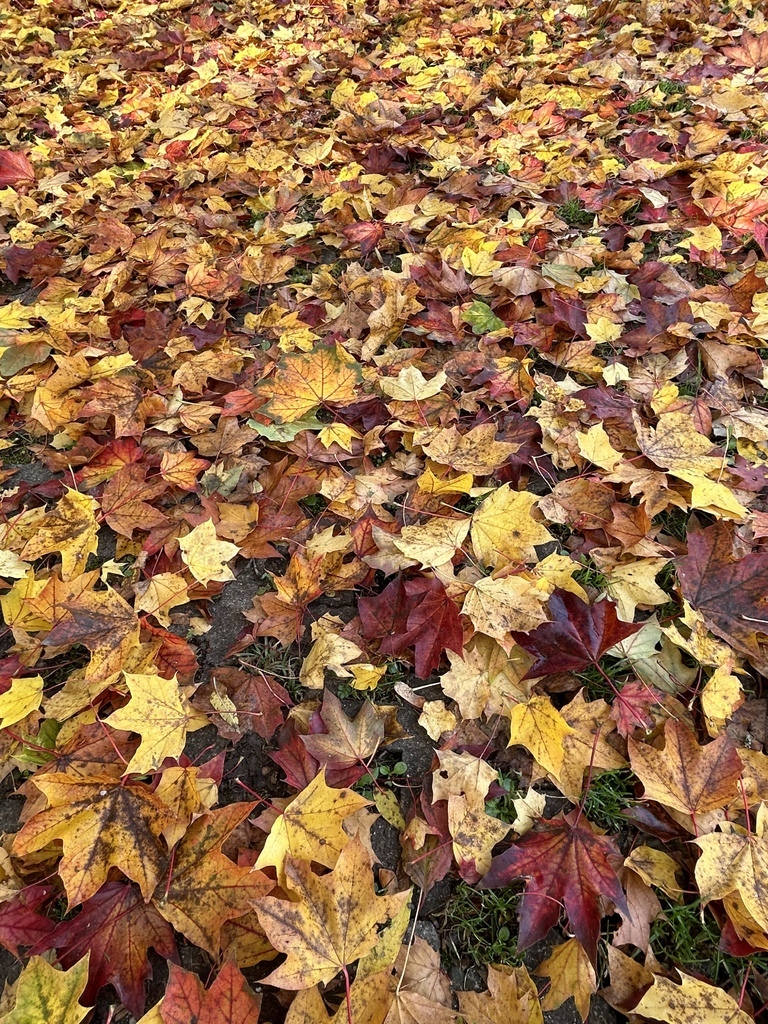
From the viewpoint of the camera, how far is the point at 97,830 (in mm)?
1141

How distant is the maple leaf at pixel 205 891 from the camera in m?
1.07

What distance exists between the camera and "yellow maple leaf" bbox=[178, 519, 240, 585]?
1.53 meters

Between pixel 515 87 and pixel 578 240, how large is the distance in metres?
1.46

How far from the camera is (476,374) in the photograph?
196 cm

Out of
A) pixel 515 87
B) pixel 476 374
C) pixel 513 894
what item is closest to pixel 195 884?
pixel 513 894

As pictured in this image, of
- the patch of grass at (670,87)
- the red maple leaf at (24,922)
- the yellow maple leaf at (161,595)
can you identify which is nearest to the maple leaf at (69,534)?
the yellow maple leaf at (161,595)

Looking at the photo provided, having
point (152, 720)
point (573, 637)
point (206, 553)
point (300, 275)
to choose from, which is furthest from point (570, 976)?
point (300, 275)

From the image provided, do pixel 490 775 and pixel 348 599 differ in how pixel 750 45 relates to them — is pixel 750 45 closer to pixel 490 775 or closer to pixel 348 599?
pixel 348 599

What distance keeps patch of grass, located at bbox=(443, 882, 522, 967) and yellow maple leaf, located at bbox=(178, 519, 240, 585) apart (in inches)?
34.1

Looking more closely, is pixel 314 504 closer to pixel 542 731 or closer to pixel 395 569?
pixel 395 569

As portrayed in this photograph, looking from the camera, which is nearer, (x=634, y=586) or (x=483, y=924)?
(x=483, y=924)

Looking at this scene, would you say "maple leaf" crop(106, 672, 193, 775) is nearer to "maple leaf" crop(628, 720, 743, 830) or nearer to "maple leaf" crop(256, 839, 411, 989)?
"maple leaf" crop(256, 839, 411, 989)

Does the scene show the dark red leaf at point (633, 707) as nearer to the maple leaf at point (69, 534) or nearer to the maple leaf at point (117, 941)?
the maple leaf at point (117, 941)

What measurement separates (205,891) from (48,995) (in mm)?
266
